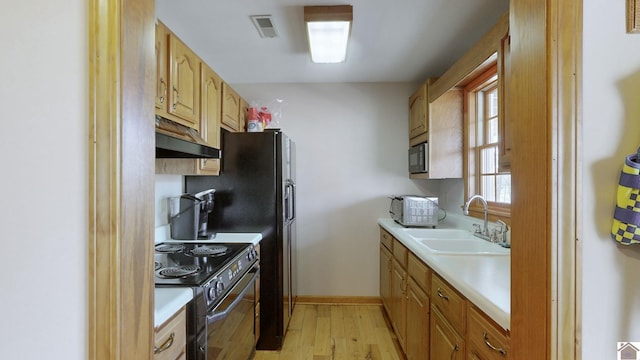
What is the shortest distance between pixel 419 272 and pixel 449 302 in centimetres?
45

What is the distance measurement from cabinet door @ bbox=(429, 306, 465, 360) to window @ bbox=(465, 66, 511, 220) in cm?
100

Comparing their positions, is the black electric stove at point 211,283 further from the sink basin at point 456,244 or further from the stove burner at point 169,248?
the sink basin at point 456,244

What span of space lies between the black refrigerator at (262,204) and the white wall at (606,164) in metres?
2.03

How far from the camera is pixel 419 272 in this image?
1.82 meters

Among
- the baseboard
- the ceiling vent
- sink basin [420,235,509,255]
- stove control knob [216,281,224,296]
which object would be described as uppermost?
the ceiling vent

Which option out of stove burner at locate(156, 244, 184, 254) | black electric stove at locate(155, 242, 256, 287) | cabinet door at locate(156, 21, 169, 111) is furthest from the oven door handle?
cabinet door at locate(156, 21, 169, 111)

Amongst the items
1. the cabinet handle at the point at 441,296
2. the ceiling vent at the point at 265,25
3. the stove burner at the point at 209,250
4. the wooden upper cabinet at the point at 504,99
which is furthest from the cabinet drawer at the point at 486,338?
the ceiling vent at the point at 265,25

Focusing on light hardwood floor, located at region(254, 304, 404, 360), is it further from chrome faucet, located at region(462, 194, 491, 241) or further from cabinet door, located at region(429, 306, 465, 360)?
chrome faucet, located at region(462, 194, 491, 241)

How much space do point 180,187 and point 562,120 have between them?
2580 millimetres

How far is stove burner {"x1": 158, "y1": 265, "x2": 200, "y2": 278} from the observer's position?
4.47 ft

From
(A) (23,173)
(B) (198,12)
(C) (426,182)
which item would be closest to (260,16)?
(B) (198,12)

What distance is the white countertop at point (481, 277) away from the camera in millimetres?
997

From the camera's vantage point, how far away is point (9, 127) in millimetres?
630

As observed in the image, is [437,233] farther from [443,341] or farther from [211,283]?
[211,283]
